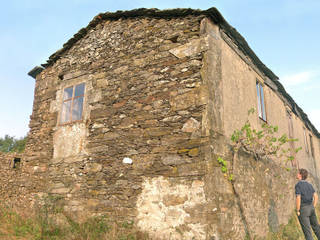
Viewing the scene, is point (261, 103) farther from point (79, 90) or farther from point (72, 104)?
point (72, 104)

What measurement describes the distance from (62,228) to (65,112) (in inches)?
111

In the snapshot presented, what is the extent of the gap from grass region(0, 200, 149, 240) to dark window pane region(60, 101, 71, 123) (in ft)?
7.31

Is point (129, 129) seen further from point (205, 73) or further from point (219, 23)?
point (219, 23)

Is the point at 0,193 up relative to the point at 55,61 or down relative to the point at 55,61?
down

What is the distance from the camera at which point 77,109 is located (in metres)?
6.65

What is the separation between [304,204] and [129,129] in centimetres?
362

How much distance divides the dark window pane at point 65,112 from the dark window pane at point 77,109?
0.18 meters

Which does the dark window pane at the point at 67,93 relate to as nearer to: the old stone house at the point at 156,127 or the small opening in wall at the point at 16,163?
the old stone house at the point at 156,127

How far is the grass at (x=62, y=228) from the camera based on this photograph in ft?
15.6

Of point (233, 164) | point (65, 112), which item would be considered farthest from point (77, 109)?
point (233, 164)

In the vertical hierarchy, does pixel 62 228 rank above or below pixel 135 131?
below

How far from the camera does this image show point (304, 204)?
5207 mm

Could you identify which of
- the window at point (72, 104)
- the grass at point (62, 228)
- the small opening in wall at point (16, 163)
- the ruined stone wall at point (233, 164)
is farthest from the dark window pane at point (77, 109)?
the small opening in wall at point (16, 163)

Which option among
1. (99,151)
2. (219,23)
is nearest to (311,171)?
(219,23)
